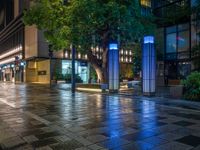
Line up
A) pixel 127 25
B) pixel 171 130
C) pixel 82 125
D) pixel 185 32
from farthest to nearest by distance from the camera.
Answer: pixel 185 32
pixel 127 25
pixel 82 125
pixel 171 130

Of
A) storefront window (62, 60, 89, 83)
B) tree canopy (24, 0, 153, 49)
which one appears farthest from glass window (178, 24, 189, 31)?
storefront window (62, 60, 89, 83)

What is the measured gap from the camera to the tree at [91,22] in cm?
1953

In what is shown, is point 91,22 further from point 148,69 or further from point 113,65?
point 148,69

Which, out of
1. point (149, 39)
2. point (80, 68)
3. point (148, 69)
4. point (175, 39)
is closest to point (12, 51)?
point (80, 68)

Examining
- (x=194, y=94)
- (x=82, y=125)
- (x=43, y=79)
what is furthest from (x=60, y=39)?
(x=43, y=79)

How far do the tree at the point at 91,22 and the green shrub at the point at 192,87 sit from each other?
8132 mm

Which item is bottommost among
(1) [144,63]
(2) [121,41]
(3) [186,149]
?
(3) [186,149]

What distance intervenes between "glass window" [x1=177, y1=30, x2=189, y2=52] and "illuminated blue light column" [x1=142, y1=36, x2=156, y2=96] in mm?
13044

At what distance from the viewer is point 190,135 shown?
21.2 ft

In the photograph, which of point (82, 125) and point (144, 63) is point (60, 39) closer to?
point (144, 63)

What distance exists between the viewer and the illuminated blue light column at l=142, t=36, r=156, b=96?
17.2 m

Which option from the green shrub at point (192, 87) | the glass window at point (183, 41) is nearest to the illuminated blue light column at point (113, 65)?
the green shrub at point (192, 87)

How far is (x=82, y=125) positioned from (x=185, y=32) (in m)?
24.8

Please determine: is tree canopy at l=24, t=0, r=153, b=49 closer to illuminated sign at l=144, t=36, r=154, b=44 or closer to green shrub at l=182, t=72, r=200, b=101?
illuminated sign at l=144, t=36, r=154, b=44
